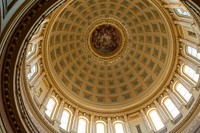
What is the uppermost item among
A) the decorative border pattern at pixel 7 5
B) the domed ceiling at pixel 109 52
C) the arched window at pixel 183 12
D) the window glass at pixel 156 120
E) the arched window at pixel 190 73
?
the domed ceiling at pixel 109 52

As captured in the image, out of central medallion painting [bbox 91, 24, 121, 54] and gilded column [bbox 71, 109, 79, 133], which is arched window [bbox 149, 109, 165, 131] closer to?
gilded column [bbox 71, 109, 79, 133]

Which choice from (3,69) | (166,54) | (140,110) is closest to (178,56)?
(166,54)

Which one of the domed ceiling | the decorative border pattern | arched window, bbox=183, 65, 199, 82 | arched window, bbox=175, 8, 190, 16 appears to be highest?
the domed ceiling

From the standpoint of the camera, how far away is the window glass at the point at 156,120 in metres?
29.9

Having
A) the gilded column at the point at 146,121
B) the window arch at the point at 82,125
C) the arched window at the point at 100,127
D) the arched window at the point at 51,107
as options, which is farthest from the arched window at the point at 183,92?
the arched window at the point at 51,107

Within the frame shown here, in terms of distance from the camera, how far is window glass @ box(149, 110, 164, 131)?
1176 inches

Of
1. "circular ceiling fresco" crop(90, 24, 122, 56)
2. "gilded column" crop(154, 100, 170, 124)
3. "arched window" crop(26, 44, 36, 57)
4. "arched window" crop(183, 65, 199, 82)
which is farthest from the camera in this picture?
"circular ceiling fresco" crop(90, 24, 122, 56)

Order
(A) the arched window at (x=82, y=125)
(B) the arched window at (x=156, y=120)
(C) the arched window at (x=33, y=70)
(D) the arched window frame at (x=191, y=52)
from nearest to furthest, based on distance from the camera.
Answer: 1. (C) the arched window at (x=33, y=70)
2. (D) the arched window frame at (x=191, y=52)
3. (B) the arched window at (x=156, y=120)
4. (A) the arched window at (x=82, y=125)

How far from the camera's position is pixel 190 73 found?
29891 millimetres

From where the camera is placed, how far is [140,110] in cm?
3359

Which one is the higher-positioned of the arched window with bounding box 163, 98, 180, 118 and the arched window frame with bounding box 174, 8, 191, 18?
the arched window frame with bounding box 174, 8, 191, 18

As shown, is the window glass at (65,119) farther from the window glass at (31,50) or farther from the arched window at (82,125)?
the window glass at (31,50)

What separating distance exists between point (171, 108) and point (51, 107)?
13.0m

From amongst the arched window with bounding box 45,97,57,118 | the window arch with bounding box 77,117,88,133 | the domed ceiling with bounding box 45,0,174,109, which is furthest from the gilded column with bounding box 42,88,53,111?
the window arch with bounding box 77,117,88,133
